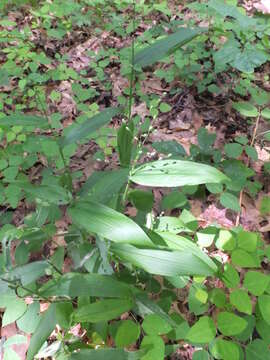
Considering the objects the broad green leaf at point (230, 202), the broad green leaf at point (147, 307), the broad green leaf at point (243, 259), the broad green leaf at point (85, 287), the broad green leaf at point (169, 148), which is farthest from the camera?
the broad green leaf at point (169, 148)

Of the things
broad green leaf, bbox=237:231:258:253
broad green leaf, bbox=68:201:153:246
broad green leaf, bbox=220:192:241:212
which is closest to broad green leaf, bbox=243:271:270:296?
broad green leaf, bbox=237:231:258:253

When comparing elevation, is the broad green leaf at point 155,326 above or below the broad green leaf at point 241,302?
below

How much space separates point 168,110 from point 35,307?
1.49 m

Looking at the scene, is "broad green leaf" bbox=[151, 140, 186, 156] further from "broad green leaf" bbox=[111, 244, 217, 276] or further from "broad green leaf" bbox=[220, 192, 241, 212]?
"broad green leaf" bbox=[111, 244, 217, 276]

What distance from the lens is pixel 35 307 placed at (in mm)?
1383

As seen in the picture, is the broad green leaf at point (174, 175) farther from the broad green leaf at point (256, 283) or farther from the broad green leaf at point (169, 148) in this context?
the broad green leaf at point (169, 148)

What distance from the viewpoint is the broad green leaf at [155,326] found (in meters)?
1.31

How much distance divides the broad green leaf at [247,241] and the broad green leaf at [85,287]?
0.62m

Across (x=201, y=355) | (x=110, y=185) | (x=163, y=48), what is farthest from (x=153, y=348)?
(x=163, y=48)

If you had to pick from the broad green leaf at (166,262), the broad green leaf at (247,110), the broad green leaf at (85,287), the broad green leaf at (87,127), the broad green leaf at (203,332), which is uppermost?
the broad green leaf at (87,127)

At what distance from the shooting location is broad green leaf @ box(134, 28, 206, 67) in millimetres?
1179

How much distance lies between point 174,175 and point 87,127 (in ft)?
1.22

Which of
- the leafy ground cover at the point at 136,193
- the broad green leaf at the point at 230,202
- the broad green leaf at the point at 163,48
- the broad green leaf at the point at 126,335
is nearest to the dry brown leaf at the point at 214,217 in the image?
the leafy ground cover at the point at 136,193

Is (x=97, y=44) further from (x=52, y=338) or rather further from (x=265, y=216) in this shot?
(x=52, y=338)
